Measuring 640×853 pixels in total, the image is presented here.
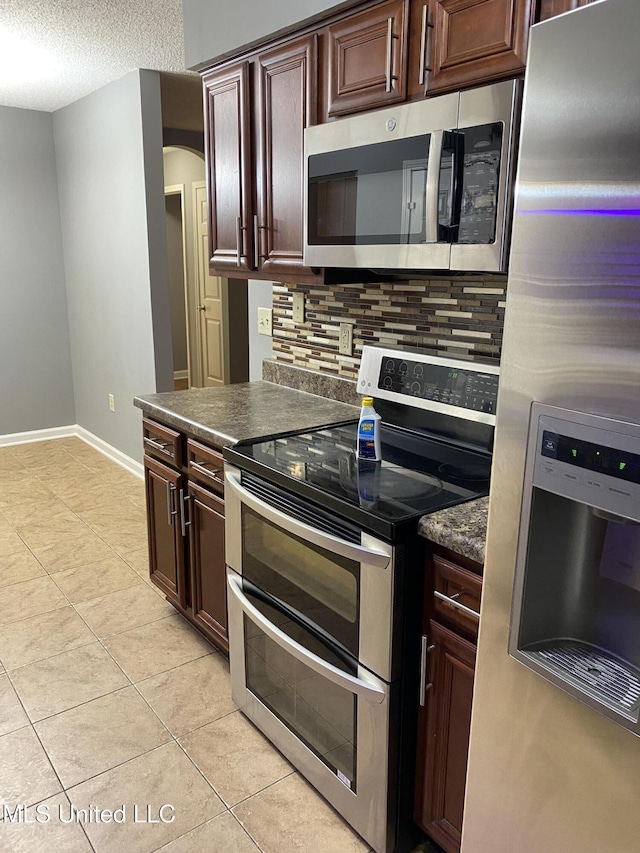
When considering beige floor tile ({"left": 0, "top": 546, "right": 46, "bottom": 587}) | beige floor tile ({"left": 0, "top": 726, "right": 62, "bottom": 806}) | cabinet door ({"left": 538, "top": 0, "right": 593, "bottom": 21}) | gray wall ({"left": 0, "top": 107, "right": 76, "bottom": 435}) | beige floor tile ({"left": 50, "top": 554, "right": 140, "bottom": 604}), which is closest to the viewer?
cabinet door ({"left": 538, "top": 0, "right": 593, "bottom": 21})

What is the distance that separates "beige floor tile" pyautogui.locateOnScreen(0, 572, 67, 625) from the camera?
2.80 metres

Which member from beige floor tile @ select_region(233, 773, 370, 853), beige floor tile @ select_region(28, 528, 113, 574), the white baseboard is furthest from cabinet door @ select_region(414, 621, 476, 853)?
the white baseboard

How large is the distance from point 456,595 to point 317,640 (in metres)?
0.46

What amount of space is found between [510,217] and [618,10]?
1.99 feet

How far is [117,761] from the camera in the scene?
198 centimetres

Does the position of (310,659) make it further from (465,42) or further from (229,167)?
(229,167)

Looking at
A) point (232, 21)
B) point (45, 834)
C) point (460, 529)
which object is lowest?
point (45, 834)

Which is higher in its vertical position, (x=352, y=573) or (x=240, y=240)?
(x=240, y=240)

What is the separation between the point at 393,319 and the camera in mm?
2215

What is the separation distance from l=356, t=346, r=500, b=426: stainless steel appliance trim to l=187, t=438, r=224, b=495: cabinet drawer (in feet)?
1.72

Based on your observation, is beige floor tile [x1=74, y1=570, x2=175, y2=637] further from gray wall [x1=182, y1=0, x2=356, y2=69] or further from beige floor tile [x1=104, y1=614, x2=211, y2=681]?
gray wall [x1=182, y1=0, x2=356, y2=69]

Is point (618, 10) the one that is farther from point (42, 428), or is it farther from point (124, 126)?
point (42, 428)

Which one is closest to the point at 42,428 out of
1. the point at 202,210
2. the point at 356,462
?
the point at 202,210

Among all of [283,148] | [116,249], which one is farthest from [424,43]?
[116,249]
